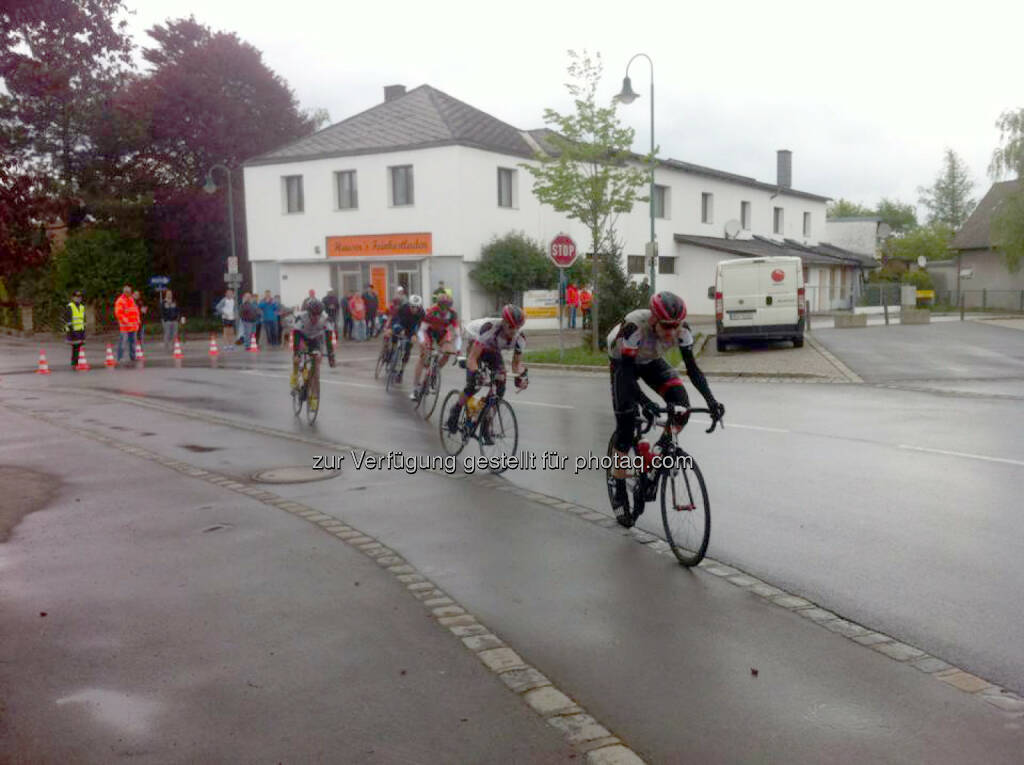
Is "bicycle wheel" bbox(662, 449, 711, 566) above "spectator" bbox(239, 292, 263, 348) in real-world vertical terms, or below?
below

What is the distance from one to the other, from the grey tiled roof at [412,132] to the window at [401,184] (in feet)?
2.64

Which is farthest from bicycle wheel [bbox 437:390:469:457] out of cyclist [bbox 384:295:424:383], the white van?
the white van

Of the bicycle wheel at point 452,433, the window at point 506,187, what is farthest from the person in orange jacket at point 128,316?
the bicycle wheel at point 452,433

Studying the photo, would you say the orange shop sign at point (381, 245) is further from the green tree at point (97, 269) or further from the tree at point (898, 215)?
the tree at point (898, 215)

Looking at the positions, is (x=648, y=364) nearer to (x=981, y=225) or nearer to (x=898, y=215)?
(x=981, y=225)

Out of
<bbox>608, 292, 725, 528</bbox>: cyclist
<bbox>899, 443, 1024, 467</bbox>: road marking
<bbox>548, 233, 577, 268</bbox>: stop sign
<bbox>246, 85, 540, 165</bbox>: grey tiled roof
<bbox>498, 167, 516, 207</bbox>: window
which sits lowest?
<bbox>899, 443, 1024, 467</bbox>: road marking

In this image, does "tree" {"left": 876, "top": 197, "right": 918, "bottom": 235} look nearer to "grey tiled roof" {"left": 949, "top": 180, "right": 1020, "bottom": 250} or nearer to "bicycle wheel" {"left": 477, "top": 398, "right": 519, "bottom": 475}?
"grey tiled roof" {"left": 949, "top": 180, "right": 1020, "bottom": 250}

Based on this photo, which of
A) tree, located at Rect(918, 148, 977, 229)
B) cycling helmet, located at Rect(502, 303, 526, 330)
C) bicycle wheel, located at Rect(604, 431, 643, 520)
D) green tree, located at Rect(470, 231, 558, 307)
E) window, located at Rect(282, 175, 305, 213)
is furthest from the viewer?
tree, located at Rect(918, 148, 977, 229)

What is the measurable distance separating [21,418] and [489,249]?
24.1 m

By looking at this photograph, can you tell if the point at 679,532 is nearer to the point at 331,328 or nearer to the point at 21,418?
the point at 331,328

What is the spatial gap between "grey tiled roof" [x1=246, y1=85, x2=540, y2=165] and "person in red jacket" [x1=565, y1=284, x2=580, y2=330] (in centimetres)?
579

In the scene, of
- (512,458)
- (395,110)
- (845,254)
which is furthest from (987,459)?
(845,254)

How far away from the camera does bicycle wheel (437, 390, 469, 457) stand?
33.2ft

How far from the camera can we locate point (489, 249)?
37031mm
